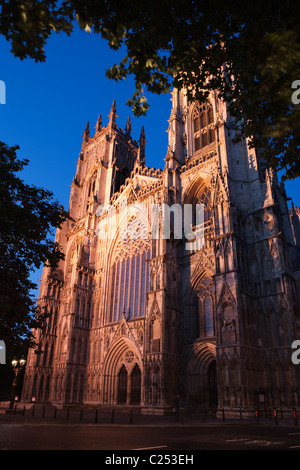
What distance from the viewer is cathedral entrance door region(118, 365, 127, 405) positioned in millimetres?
27641

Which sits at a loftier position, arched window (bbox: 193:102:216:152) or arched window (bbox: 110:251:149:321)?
arched window (bbox: 193:102:216:152)

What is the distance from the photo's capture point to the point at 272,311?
71.9 ft

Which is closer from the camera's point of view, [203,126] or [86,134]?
[203,126]

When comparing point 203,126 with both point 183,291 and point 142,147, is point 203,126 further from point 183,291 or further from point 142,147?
point 142,147

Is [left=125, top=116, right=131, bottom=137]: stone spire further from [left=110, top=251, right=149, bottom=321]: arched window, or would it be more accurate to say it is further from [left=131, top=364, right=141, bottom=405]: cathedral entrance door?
[left=131, top=364, right=141, bottom=405]: cathedral entrance door

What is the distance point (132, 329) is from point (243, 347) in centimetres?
1077

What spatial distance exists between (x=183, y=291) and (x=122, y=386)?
31.5 ft

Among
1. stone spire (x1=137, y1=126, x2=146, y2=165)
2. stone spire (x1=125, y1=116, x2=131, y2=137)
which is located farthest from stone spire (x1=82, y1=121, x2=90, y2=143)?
stone spire (x1=137, y1=126, x2=146, y2=165)

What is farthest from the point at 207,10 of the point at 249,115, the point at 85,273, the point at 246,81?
the point at 85,273

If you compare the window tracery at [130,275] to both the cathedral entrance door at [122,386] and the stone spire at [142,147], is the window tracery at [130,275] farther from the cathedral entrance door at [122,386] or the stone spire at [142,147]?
the stone spire at [142,147]

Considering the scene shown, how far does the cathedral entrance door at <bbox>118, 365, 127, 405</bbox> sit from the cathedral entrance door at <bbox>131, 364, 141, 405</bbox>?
100 cm

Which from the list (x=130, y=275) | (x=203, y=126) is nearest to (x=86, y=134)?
(x=203, y=126)

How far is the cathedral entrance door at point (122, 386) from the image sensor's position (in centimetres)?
2764

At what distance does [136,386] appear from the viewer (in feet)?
88.8
